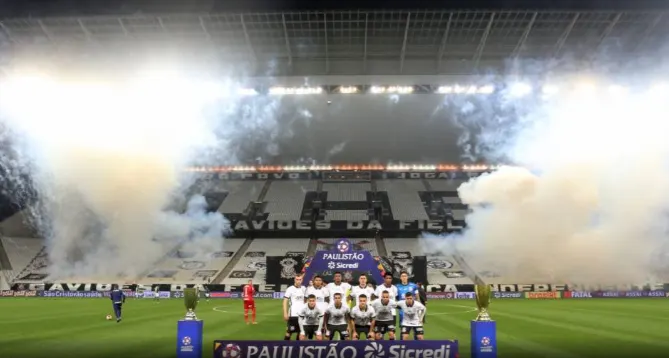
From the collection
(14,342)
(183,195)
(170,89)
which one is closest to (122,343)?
(14,342)

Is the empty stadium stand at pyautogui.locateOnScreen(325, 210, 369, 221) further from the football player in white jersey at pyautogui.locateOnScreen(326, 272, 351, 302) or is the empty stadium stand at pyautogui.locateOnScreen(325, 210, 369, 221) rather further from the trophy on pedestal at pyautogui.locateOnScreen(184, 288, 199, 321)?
the trophy on pedestal at pyautogui.locateOnScreen(184, 288, 199, 321)

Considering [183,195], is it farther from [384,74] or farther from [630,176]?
[630,176]

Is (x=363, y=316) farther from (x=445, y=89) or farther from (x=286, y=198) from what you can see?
(x=286, y=198)

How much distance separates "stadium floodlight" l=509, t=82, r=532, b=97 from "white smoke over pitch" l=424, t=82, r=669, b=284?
104cm

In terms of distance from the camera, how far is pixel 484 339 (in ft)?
39.2

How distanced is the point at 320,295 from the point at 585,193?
118 ft

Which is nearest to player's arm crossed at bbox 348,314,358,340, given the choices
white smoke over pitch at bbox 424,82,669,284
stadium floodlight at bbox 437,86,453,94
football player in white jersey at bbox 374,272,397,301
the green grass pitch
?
football player in white jersey at bbox 374,272,397,301

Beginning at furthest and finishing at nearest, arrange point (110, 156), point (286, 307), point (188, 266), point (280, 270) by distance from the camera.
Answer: point (188, 266) < point (110, 156) < point (280, 270) < point (286, 307)

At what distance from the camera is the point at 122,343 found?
1623cm

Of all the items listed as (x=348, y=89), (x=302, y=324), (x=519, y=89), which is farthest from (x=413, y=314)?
(x=519, y=89)

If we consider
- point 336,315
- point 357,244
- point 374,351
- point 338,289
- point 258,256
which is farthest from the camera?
point 357,244

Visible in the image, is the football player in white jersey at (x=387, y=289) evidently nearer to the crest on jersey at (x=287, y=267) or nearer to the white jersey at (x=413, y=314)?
the white jersey at (x=413, y=314)

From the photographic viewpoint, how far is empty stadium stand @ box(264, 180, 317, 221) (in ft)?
177

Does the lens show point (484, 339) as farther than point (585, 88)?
No
